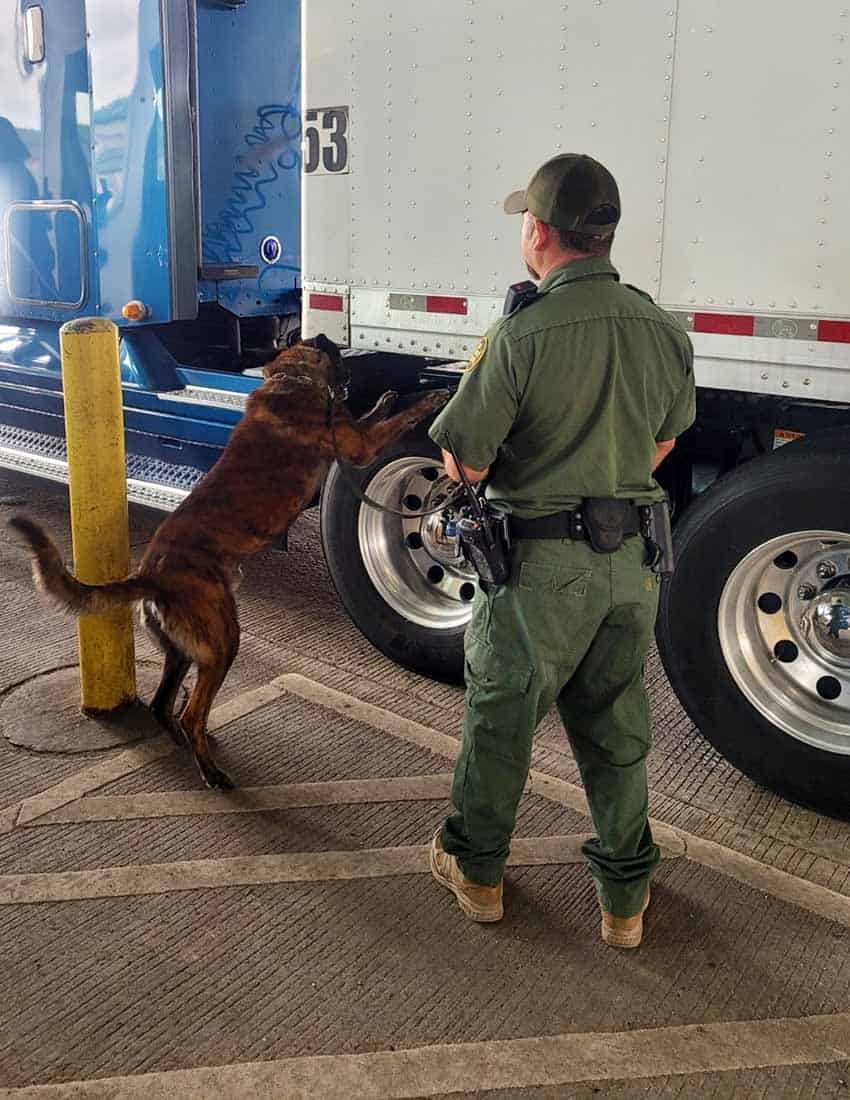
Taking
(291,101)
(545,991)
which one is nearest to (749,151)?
(545,991)

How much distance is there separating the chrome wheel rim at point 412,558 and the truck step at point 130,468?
1.32 metres

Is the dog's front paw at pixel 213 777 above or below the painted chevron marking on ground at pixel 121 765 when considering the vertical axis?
above

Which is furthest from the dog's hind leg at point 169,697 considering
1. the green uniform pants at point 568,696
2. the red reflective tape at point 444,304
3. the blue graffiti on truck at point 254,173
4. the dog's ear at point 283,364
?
the blue graffiti on truck at point 254,173

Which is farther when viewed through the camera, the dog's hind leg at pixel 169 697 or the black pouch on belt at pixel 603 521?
the dog's hind leg at pixel 169 697

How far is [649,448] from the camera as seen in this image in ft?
8.71

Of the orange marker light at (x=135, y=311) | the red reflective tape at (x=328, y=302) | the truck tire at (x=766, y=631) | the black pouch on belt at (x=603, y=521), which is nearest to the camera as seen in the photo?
the black pouch on belt at (x=603, y=521)

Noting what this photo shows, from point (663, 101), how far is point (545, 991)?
8.31ft

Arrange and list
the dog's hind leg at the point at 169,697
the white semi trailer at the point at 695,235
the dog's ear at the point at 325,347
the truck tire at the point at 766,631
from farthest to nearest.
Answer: the dog's ear at the point at 325,347 → the dog's hind leg at the point at 169,697 → the truck tire at the point at 766,631 → the white semi trailer at the point at 695,235

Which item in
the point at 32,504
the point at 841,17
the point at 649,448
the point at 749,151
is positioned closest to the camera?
the point at 649,448

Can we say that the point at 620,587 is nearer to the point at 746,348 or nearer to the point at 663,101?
the point at 746,348

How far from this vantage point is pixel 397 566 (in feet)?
15.1

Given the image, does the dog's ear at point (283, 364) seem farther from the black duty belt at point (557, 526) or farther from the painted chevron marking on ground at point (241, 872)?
the painted chevron marking on ground at point (241, 872)

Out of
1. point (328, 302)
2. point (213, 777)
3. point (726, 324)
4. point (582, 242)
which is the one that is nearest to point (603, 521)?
point (582, 242)

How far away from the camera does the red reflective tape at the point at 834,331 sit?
3.05 m
